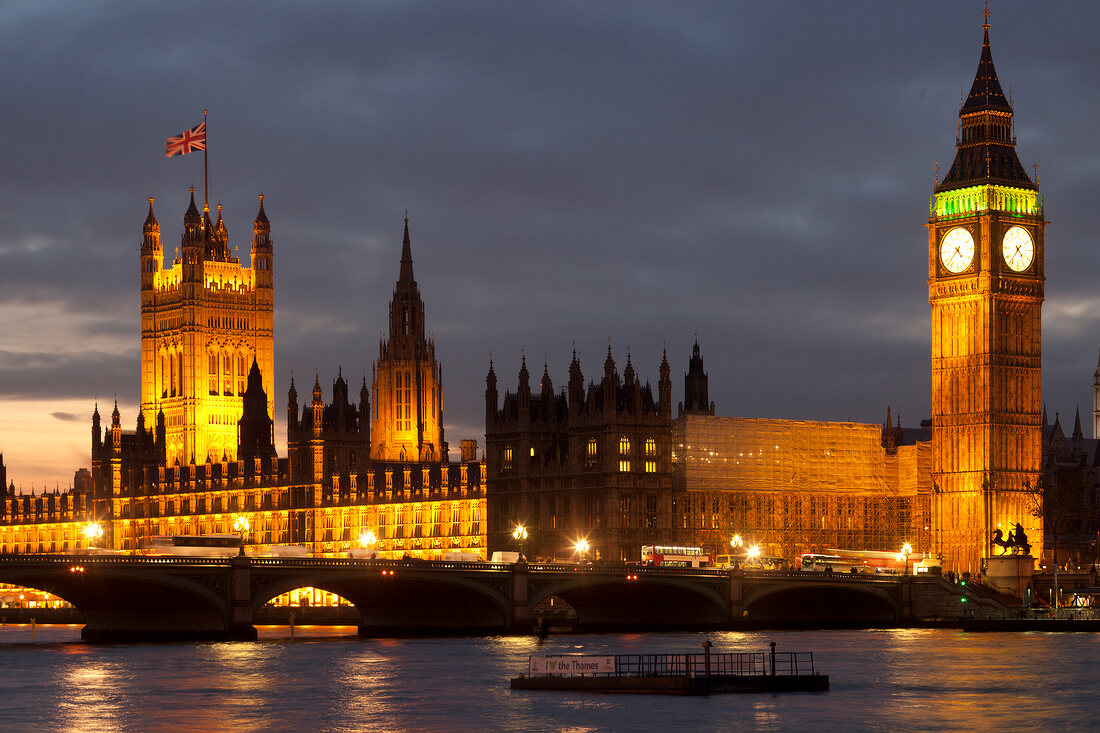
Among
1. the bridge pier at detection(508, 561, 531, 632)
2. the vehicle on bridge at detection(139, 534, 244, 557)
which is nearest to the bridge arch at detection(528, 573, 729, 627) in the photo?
the bridge pier at detection(508, 561, 531, 632)

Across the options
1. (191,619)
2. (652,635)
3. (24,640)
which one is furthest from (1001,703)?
(24,640)

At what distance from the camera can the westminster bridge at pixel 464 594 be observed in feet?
477

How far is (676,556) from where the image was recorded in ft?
608

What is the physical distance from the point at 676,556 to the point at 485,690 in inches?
3113

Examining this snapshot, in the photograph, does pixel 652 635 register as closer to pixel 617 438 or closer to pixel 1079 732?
pixel 617 438

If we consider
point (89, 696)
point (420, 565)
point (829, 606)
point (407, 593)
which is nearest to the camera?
point (89, 696)

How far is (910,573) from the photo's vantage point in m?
181

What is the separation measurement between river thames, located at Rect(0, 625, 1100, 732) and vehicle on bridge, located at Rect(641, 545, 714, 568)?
27.0 metres

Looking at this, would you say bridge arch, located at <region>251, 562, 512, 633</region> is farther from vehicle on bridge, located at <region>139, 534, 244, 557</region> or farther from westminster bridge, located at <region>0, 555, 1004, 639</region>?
vehicle on bridge, located at <region>139, 534, 244, 557</region>

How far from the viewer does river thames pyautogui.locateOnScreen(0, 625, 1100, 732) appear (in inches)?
3671

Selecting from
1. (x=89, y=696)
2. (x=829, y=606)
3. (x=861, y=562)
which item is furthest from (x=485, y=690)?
(x=861, y=562)

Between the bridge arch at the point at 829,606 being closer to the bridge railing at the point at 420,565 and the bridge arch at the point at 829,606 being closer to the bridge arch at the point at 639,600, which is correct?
the bridge railing at the point at 420,565

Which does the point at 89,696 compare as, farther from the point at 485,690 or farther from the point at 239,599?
the point at 239,599

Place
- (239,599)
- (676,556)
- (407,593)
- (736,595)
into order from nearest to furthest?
(239,599) → (407,593) → (736,595) → (676,556)
